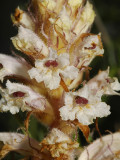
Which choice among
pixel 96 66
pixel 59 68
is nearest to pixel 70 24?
pixel 59 68

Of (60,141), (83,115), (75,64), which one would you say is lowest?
(60,141)

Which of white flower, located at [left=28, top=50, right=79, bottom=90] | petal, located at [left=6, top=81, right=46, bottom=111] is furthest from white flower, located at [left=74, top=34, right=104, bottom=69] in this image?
petal, located at [left=6, top=81, right=46, bottom=111]

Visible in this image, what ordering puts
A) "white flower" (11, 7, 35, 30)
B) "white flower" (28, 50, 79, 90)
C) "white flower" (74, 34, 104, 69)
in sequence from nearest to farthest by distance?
1. "white flower" (28, 50, 79, 90)
2. "white flower" (74, 34, 104, 69)
3. "white flower" (11, 7, 35, 30)

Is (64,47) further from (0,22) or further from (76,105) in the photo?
(0,22)

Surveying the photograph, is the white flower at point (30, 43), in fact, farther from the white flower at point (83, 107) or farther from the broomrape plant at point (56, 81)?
the white flower at point (83, 107)

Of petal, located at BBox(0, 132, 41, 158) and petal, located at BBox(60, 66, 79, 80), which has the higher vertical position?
petal, located at BBox(60, 66, 79, 80)

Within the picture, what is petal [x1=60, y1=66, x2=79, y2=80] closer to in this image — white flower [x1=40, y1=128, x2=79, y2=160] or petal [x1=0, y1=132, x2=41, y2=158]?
white flower [x1=40, y1=128, x2=79, y2=160]
